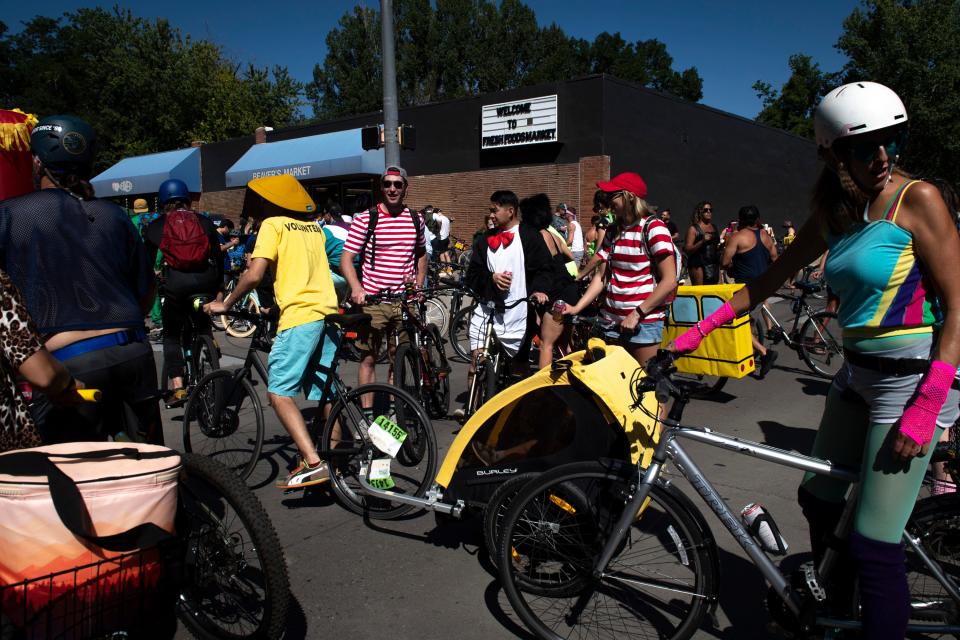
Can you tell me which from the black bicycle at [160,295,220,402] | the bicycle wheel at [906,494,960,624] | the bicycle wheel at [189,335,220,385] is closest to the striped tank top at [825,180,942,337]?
the bicycle wheel at [906,494,960,624]

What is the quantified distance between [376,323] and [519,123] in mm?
16384

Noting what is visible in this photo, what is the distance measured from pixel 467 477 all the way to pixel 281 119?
117 ft

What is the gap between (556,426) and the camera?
3246 mm

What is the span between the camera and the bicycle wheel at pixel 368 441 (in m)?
3.92

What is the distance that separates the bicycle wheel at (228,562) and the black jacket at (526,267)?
3.36m

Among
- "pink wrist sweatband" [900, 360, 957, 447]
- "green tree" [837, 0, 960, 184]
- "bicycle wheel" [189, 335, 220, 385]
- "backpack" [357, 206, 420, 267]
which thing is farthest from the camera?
"green tree" [837, 0, 960, 184]

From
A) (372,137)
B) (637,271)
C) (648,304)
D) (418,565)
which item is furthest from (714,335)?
(372,137)

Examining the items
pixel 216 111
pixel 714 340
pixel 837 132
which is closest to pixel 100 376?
pixel 837 132

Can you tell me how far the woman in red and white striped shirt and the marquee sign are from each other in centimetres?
1542

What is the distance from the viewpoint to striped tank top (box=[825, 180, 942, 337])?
2.12 metres

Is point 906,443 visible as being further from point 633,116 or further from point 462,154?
point 462,154

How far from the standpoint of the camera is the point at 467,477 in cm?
338

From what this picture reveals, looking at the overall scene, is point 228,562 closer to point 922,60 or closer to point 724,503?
point 724,503

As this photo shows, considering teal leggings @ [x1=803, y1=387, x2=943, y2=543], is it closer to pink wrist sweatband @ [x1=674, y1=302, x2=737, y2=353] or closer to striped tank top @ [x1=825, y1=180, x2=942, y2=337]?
striped tank top @ [x1=825, y1=180, x2=942, y2=337]
